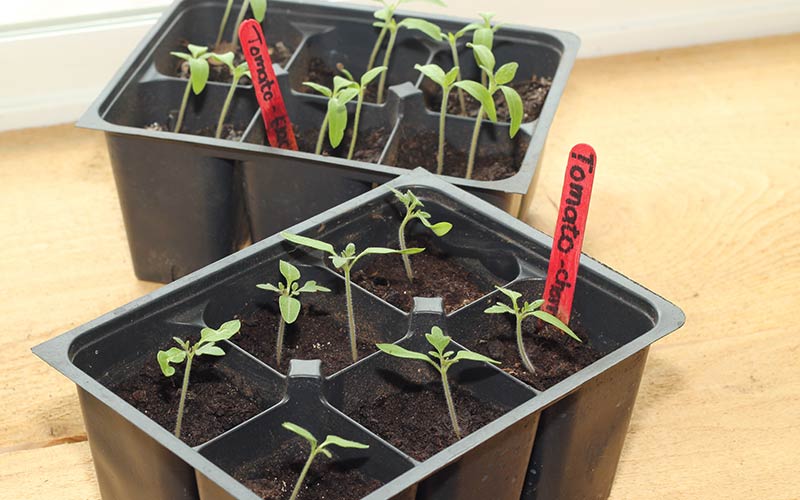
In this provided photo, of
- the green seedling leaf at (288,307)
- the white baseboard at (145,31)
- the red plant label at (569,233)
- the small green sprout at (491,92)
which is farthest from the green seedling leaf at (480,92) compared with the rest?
the white baseboard at (145,31)

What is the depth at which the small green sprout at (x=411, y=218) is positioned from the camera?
106cm

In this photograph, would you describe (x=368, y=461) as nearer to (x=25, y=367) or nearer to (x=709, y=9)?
(x=25, y=367)

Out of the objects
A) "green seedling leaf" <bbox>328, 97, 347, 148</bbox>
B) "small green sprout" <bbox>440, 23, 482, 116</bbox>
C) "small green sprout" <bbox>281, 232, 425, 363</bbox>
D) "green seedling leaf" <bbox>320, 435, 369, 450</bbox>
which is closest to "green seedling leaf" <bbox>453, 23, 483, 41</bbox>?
"small green sprout" <bbox>440, 23, 482, 116</bbox>

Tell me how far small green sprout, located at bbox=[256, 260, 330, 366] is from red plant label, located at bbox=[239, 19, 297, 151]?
0.27 meters

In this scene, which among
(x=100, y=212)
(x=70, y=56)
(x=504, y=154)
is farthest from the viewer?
(x=70, y=56)

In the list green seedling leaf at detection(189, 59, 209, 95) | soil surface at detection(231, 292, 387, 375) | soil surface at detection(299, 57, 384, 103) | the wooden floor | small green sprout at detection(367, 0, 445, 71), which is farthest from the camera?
soil surface at detection(299, 57, 384, 103)

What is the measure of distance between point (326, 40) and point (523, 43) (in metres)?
0.28

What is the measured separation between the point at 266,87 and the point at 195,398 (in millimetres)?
405

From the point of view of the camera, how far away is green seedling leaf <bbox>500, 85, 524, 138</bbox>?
1.20 meters

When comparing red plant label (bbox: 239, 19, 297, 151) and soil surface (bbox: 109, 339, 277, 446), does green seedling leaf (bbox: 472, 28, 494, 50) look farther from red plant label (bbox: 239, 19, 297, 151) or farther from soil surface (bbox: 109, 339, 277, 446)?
soil surface (bbox: 109, 339, 277, 446)

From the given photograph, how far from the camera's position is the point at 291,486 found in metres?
0.93

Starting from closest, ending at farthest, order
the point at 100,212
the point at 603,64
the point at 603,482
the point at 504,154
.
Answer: the point at 603,482
the point at 504,154
the point at 100,212
the point at 603,64

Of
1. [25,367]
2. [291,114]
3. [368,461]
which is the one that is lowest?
[25,367]

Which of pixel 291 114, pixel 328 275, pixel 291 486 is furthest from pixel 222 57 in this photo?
pixel 291 486
